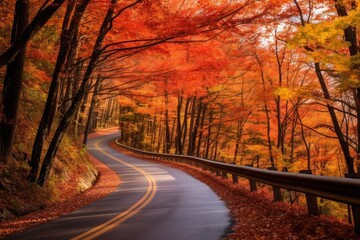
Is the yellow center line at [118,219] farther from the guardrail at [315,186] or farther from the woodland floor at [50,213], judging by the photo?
the guardrail at [315,186]

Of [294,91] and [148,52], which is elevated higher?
[148,52]

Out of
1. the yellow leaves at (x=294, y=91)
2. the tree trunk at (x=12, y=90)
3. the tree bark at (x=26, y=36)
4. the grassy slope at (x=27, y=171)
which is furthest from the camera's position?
the yellow leaves at (x=294, y=91)

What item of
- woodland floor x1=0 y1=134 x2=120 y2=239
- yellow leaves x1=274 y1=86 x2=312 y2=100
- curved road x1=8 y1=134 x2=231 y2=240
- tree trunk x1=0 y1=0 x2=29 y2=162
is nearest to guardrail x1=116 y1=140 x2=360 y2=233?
curved road x1=8 y1=134 x2=231 y2=240

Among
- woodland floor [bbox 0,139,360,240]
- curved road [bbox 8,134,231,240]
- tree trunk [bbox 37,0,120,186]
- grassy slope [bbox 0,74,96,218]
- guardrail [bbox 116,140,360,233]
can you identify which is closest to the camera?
guardrail [bbox 116,140,360,233]

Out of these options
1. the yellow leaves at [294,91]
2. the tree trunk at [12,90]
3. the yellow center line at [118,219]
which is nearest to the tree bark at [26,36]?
the tree trunk at [12,90]

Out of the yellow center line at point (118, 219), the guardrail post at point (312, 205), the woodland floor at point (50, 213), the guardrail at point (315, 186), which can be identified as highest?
the guardrail at point (315, 186)

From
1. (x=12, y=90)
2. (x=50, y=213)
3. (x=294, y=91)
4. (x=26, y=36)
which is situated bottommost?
(x=50, y=213)

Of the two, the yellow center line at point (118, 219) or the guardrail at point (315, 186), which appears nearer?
the guardrail at point (315, 186)

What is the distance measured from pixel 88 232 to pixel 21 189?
17.4 ft

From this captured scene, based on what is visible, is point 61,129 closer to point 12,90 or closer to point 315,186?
point 12,90

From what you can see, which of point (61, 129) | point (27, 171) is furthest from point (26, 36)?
point (27, 171)

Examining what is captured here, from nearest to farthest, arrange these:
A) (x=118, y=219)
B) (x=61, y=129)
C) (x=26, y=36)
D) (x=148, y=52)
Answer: (x=118, y=219), (x=26, y=36), (x=61, y=129), (x=148, y=52)

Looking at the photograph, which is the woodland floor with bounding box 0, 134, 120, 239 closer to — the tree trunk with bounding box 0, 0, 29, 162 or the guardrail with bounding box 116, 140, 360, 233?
the tree trunk with bounding box 0, 0, 29, 162

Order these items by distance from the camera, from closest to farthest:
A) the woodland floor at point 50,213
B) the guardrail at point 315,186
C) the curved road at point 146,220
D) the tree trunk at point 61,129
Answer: the guardrail at point 315,186 → the curved road at point 146,220 → the woodland floor at point 50,213 → the tree trunk at point 61,129
